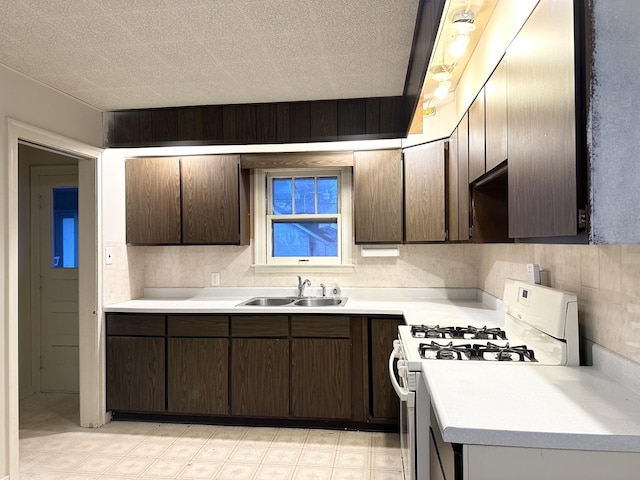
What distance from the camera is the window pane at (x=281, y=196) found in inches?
151

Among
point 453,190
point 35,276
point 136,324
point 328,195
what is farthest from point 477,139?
point 35,276

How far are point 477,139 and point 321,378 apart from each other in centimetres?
196

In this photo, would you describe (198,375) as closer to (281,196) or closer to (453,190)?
(281,196)

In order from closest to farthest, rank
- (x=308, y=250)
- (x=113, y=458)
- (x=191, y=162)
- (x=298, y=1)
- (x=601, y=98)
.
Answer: (x=601, y=98) → (x=298, y=1) → (x=113, y=458) → (x=191, y=162) → (x=308, y=250)

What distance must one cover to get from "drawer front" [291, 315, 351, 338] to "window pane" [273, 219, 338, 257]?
802 mm

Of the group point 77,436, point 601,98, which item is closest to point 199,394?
point 77,436

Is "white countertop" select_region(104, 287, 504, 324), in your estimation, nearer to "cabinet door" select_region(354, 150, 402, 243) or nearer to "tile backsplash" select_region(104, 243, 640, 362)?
"tile backsplash" select_region(104, 243, 640, 362)

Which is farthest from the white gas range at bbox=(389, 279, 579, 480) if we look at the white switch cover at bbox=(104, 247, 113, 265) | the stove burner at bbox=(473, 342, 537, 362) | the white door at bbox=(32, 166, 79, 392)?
the white door at bbox=(32, 166, 79, 392)

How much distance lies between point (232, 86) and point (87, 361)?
229 centimetres

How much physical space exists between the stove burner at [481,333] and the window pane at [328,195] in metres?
1.82

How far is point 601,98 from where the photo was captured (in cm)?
93

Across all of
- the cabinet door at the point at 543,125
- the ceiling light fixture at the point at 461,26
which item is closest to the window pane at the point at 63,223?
the ceiling light fixture at the point at 461,26

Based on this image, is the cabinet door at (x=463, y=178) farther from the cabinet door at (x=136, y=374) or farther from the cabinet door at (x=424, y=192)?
the cabinet door at (x=136, y=374)

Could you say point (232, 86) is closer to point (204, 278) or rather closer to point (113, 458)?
point (204, 278)
